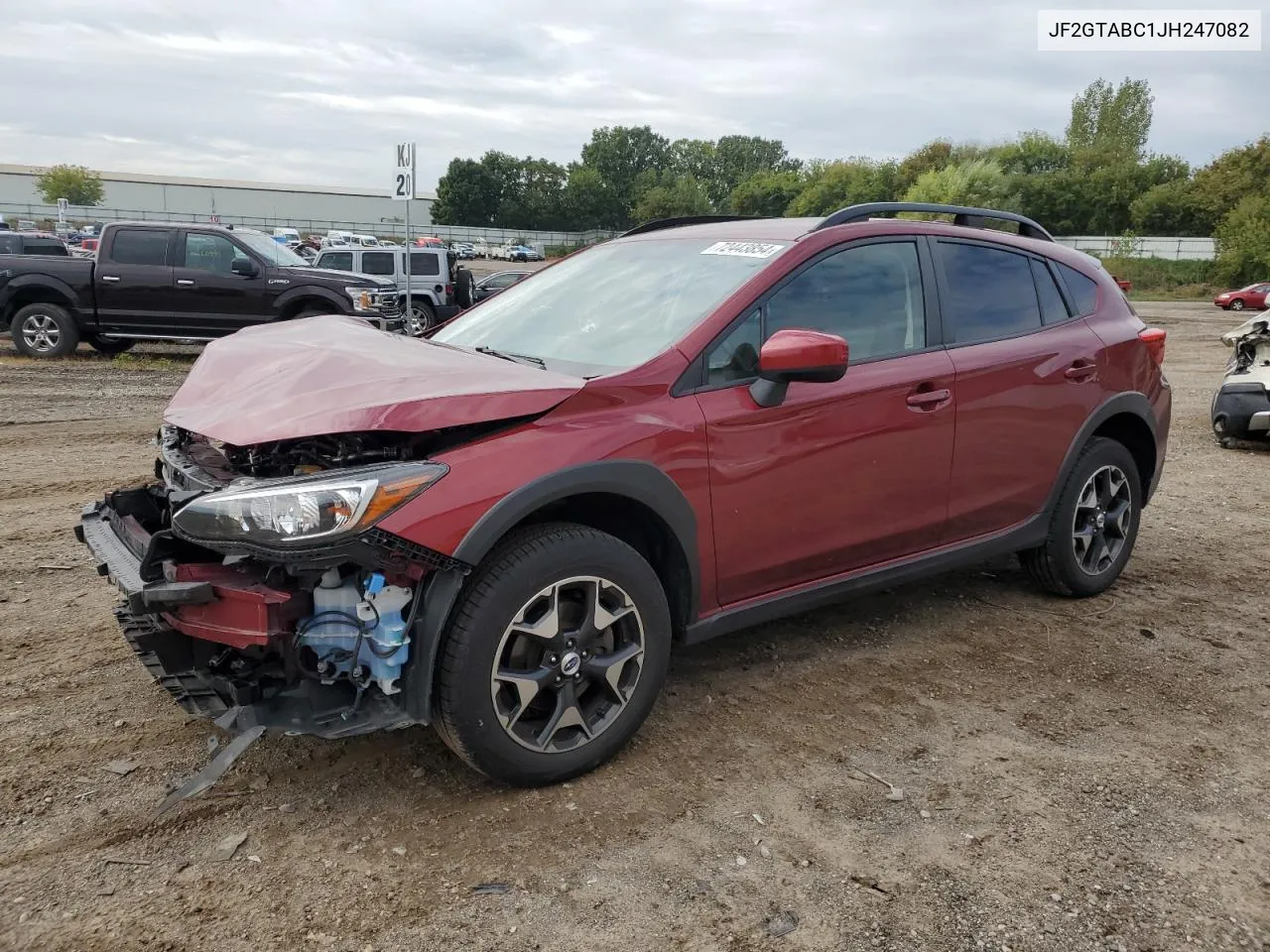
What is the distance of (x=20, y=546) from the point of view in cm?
513

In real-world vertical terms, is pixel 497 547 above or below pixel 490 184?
below

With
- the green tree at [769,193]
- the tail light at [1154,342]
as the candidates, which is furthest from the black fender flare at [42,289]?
the green tree at [769,193]

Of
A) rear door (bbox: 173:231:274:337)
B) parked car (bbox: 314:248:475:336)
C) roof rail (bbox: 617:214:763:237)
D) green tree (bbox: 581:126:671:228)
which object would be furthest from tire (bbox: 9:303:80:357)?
green tree (bbox: 581:126:671:228)

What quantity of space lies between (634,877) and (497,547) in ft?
3.15

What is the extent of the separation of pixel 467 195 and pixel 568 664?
105136 mm

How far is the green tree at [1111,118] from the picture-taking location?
292 feet

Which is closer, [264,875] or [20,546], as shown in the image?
[264,875]

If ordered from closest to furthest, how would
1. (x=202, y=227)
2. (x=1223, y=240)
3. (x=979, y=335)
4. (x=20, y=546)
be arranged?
1. (x=979, y=335)
2. (x=20, y=546)
3. (x=202, y=227)
4. (x=1223, y=240)

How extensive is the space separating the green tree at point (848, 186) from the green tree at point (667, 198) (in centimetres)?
1076

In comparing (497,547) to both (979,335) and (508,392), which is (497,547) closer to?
(508,392)

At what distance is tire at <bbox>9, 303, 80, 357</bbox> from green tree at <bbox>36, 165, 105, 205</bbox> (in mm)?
87592

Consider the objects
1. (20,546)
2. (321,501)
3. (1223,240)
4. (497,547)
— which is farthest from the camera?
(1223,240)

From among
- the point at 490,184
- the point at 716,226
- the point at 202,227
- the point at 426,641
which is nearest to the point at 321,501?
the point at 426,641

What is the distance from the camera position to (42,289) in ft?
41.1
